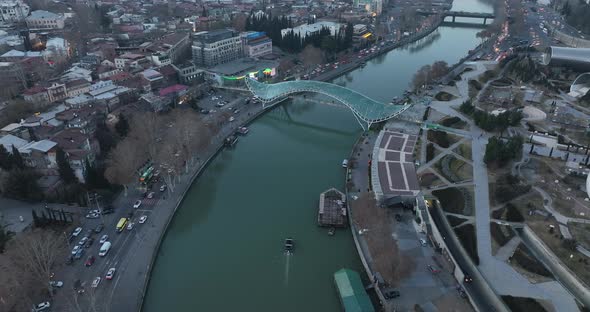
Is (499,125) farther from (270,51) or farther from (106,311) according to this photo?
(270,51)

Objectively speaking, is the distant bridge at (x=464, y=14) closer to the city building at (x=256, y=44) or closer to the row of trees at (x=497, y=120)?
the city building at (x=256, y=44)

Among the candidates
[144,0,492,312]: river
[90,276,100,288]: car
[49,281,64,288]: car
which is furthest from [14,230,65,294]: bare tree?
[144,0,492,312]: river

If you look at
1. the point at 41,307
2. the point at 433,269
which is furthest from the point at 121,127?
the point at 433,269

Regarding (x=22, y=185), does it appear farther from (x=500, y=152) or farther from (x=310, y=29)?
(x=310, y=29)

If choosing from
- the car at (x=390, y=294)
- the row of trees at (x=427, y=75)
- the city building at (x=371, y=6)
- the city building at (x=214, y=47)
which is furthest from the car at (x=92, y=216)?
the city building at (x=371, y=6)

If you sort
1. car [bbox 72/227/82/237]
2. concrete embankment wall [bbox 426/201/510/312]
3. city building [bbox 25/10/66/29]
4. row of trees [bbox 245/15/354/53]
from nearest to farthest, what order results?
concrete embankment wall [bbox 426/201/510/312] → car [bbox 72/227/82/237] → row of trees [bbox 245/15/354/53] → city building [bbox 25/10/66/29]

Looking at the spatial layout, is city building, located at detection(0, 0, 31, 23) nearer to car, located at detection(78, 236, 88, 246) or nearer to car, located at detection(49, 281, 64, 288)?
car, located at detection(78, 236, 88, 246)

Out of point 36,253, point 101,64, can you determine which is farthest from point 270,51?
point 36,253

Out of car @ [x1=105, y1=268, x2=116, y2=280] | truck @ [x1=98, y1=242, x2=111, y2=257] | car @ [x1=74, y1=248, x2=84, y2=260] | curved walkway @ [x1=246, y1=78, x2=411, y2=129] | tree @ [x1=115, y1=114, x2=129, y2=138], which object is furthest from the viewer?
curved walkway @ [x1=246, y1=78, x2=411, y2=129]
